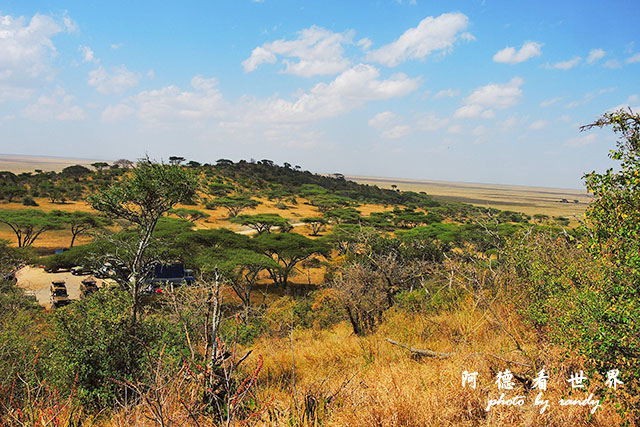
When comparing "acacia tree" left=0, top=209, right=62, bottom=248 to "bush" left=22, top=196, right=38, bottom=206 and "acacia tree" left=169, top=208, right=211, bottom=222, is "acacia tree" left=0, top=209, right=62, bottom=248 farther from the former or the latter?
"bush" left=22, top=196, right=38, bottom=206

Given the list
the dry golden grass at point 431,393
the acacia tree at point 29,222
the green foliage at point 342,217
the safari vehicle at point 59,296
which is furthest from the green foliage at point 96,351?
the green foliage at point 342,217

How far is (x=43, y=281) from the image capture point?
82.7 feet

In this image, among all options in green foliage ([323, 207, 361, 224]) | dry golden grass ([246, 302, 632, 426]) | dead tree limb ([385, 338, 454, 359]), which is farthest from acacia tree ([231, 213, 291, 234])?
dead tree limb ([385, 338, 454, 359])

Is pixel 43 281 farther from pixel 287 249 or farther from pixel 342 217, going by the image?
pixel 342 217

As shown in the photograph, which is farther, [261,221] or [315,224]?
[315,224]

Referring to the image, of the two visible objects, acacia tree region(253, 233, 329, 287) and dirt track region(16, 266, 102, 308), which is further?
acacia tree region(253, 233, 329, 287)

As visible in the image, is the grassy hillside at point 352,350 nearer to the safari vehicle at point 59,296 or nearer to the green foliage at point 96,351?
the green foliage at point 96,351

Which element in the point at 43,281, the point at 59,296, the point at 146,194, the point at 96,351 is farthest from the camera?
the point at 43,281

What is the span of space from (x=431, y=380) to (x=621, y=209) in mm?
2563

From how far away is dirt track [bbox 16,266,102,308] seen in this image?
74.1 ft

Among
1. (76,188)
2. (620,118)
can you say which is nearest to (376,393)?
(620,118)

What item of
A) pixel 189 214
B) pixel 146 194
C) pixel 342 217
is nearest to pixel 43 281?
pixel 146 194

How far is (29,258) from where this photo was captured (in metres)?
23.0

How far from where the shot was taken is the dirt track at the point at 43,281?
2257 cm
